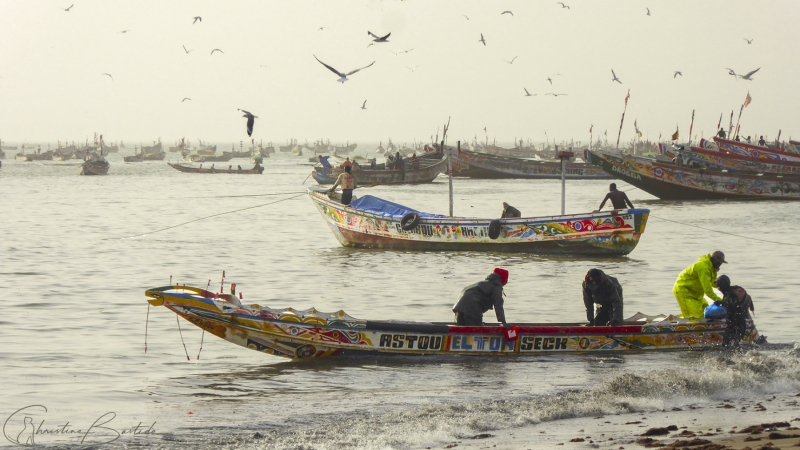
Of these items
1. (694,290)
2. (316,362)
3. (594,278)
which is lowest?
(316,362)

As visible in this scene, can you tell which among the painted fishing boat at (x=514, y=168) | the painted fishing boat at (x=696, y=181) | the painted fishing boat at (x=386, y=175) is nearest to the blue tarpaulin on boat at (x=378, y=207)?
the painted fishing boat at (x=696, y=181)

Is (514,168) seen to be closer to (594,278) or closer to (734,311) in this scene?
(734,311)

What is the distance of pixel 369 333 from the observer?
10258 millimetres

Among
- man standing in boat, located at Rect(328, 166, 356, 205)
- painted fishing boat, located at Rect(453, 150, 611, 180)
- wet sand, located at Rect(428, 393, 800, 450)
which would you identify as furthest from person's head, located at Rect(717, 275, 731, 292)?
painted fishing boat, located at Rect(453, 150, 611, 180)

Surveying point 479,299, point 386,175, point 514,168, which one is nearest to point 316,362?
point 479,299

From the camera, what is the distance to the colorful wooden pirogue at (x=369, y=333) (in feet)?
32.9

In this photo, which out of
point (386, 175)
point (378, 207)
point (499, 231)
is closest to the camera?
point (499, 231)

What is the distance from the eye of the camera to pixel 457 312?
10602 mm

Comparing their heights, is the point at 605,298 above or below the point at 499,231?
above

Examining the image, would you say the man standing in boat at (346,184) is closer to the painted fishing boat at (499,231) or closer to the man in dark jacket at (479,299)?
the painted fishing boat at (499,231)

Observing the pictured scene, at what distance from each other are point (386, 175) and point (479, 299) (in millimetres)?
41188

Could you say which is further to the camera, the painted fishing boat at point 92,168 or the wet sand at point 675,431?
the painted fishing boat at point 92,168

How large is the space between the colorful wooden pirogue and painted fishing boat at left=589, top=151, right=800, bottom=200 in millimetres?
26340

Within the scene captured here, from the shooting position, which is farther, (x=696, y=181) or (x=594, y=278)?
(x=696, y=181)
